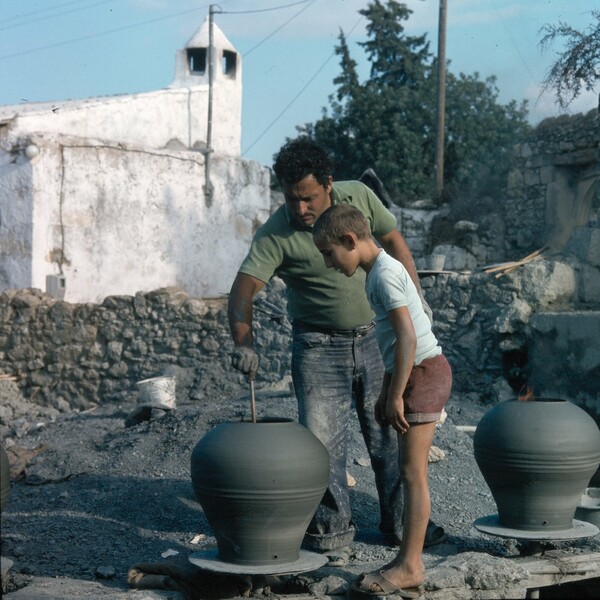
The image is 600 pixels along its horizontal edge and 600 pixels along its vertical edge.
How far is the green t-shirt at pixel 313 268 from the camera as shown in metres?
4.41

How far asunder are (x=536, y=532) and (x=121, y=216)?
39.5 feet

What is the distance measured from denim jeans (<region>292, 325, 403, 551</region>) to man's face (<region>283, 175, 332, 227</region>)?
591 millimetres

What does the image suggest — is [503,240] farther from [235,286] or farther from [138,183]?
[235,286]

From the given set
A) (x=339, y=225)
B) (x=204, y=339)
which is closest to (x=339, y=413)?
(x=339, y=225)

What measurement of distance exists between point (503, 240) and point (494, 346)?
18.1 feet

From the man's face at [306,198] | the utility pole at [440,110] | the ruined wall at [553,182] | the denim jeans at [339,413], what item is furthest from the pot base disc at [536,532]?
the utility pole at [440,110]

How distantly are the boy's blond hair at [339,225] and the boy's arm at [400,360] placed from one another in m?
0.37

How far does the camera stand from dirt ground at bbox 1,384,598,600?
13.5ft

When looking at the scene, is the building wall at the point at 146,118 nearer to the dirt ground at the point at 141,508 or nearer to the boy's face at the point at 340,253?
the dirt ground at the point at 141,508

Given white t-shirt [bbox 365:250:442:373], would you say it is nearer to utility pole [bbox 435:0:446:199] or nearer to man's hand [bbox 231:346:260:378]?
man's hand [bbox 231:346:260:378]

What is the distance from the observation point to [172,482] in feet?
20.8

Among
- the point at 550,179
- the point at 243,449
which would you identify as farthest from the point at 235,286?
the point at 550,179

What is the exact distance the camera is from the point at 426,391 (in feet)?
12.5

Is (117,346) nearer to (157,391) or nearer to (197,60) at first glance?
(157,391)
